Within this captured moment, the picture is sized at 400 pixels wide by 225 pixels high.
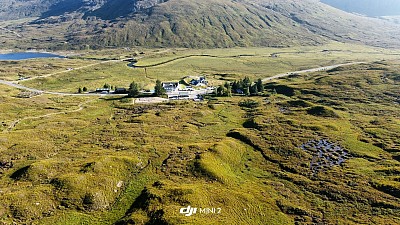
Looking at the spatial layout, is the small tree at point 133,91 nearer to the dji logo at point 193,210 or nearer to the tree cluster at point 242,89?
the tree cluster at point 242,89

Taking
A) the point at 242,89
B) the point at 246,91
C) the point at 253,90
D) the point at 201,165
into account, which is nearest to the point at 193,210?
the point at 201,165

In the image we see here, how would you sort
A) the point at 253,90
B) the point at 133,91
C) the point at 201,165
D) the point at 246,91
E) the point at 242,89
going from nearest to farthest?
the point at 201,165
the point at 133,91
the point at 246,91
the point at 253,90
the point at 242,89

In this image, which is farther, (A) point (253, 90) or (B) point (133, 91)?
(A) point (253, 90)

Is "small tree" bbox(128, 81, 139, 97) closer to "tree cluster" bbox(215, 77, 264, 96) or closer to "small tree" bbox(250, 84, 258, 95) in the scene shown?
"tree cluster" bbox(215, 77, 264, 96)

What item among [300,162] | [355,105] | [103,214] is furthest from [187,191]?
[355,105]

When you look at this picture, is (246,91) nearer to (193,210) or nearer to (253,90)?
(253,90)

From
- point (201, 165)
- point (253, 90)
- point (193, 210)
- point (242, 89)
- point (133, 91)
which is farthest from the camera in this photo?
point (242, 89)

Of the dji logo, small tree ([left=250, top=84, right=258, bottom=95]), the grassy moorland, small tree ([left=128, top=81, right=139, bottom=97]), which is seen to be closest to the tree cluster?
small tree ([left=250, top=84, right=258, bottom=95])

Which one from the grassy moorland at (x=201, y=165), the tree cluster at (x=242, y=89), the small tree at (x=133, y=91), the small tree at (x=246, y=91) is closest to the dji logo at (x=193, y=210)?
the grassy moorland at (x=201, y=165)

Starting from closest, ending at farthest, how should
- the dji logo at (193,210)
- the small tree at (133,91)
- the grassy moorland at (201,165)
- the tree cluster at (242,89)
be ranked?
the dji logo at (193,210) → the grassy moorland at (201,165) → the small tree at (133,91) → the tree cluster at (242,89)

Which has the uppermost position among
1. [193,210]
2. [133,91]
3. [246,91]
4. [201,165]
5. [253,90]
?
[253,90]
